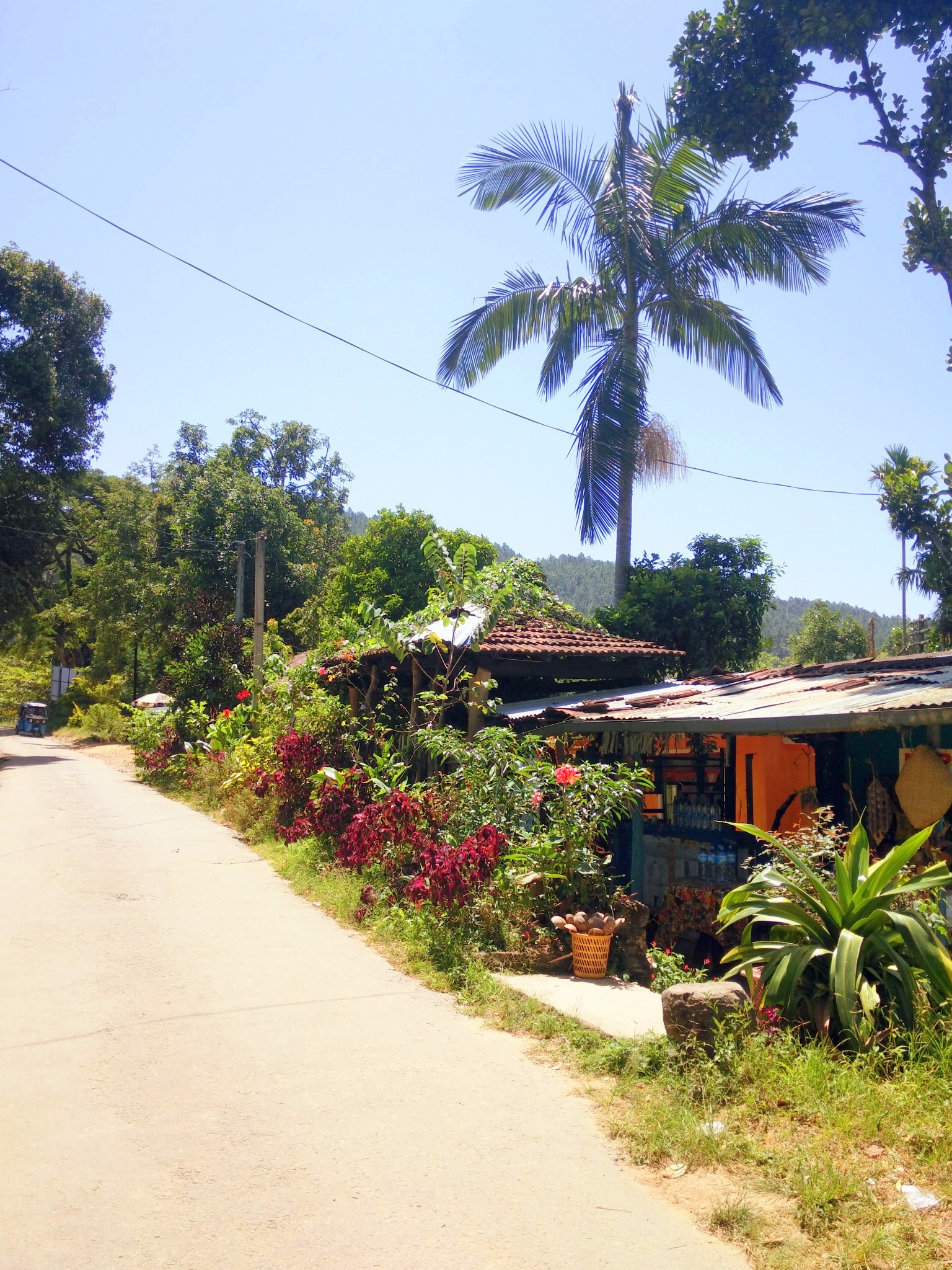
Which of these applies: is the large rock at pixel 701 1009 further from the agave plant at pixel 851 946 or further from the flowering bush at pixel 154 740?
the flowering bush at pixel 154 740

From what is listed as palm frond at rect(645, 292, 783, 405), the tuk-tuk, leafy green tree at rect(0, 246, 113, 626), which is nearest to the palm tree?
palm frond at rect(645, 292, 783, 405)

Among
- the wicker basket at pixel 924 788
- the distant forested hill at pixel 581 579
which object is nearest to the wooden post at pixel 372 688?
the wicker basket at pixel 924 788

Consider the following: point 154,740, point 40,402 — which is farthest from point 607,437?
point 40,402

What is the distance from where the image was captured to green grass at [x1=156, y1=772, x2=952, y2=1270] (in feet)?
12.1

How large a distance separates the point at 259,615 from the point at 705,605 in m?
10.3

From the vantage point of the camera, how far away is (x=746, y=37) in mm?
10438

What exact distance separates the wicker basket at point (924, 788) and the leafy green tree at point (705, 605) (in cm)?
1035

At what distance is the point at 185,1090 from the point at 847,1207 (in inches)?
130

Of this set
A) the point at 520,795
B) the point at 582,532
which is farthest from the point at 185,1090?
the point at 582,532

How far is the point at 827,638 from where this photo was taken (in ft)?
133

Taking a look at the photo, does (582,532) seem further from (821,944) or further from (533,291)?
(821,944)

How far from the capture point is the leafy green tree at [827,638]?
1587 inches

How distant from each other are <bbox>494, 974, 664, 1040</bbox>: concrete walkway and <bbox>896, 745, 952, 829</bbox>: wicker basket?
Answer: 7.82 feet

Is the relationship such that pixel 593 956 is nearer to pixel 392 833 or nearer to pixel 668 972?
pixel 668 972
